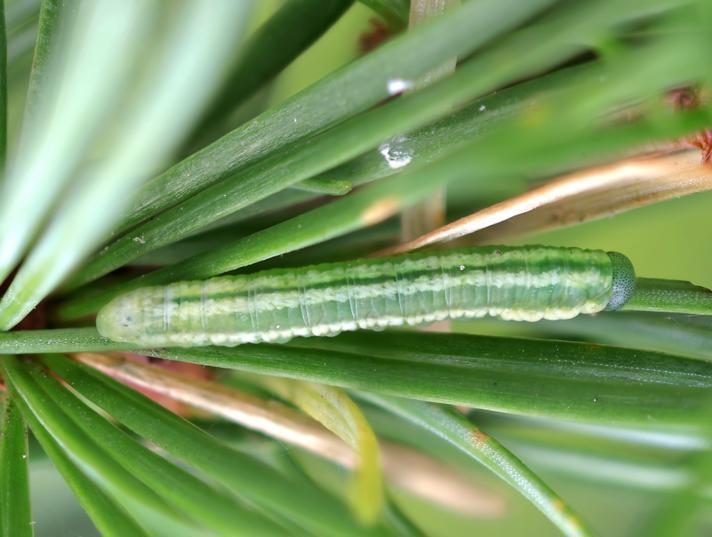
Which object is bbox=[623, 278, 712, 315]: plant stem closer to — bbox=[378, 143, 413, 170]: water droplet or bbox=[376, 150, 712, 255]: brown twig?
bbox=[376, 150, 712, 255]: brown twig

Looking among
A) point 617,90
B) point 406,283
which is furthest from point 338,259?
point 617,90

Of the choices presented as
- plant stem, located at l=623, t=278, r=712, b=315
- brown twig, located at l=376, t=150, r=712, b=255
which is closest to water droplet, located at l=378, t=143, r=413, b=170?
brown twig, located at l=376, t=150, r=712, b=255

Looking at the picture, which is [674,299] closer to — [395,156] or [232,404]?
[395,156]

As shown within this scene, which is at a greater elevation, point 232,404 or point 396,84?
point 396,84

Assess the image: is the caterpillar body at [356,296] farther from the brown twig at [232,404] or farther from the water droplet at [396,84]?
the water droplet at [396,84]

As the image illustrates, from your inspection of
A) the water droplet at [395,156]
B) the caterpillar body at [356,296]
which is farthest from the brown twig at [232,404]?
the water droplet at [395,156]

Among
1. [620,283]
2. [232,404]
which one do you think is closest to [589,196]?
[620,283]

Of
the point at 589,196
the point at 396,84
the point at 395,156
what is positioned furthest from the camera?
the point at 589,196
